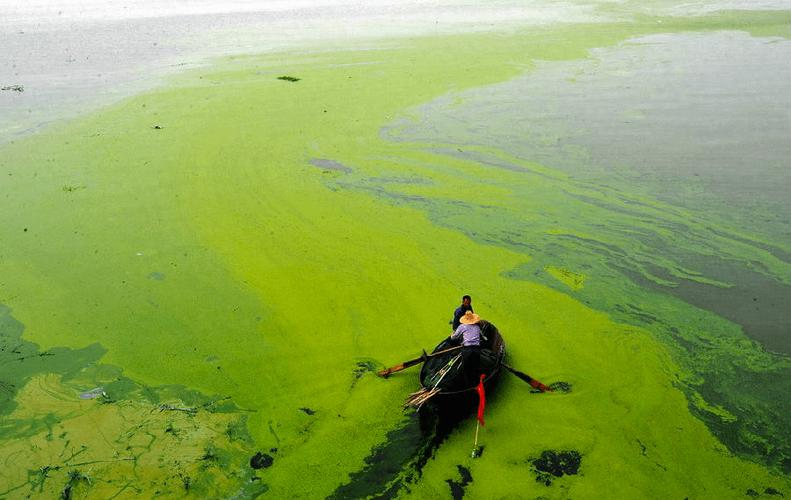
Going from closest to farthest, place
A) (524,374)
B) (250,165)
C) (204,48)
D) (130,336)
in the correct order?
(524,374)
(130,336)
(250,165)
(204,48)

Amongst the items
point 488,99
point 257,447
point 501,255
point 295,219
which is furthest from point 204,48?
point 257,447

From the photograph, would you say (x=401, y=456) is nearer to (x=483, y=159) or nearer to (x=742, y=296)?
(x=742, y=296)

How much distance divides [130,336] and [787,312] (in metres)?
4.58

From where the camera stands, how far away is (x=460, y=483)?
115 inches

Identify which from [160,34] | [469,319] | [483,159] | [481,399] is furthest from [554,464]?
[160,34]

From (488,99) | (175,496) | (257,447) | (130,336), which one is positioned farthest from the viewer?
(488,99)

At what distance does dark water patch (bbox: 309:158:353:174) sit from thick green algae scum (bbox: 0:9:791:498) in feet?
0.10

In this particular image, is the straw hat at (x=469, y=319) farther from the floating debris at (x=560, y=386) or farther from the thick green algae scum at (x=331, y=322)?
the floating debris at (x=560, y=386)

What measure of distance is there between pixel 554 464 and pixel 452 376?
0.69 meters

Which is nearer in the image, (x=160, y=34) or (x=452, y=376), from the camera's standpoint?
(x=452, y=376)

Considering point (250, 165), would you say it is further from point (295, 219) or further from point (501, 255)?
point (501, 255)

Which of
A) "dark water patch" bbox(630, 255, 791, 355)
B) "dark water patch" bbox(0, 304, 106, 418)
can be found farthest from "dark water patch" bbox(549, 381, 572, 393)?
"dark water patch" bbox(0, 304, 106, 418)

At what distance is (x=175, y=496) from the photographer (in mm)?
2885

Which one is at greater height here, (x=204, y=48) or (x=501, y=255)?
(x=204, y=48)
